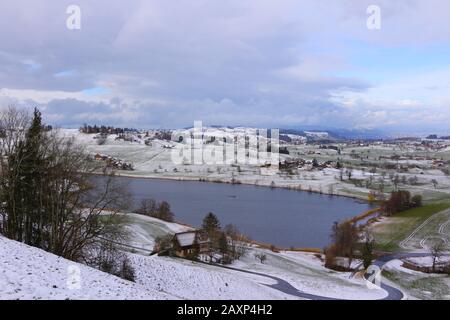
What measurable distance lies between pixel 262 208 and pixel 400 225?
19.0m

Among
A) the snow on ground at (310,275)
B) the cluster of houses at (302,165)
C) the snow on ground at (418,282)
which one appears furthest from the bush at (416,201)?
the cluster of houses at (302,165)

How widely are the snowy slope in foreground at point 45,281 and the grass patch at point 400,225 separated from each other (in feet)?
118

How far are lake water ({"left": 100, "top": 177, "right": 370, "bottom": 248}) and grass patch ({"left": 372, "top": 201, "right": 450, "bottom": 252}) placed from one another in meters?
5.61

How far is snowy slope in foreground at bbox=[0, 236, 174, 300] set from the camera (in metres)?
7.13

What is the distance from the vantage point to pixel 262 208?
2344 inches

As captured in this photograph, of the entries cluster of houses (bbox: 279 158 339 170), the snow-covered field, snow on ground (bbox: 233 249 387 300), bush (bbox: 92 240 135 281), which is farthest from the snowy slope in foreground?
cluster of houses (bbox: 279 158 339 170)

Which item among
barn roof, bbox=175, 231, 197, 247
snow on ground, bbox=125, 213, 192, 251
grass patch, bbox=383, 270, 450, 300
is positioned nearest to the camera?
grass patch, bbox=383, 270, 450, 300

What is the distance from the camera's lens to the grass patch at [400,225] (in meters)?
42.1

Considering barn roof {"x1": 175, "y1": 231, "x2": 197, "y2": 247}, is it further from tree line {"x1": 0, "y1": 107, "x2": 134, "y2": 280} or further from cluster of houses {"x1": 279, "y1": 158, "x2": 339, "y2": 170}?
cluster of houses {"x1": 279, "y1": 158, "x2": 339, "y2": 170}

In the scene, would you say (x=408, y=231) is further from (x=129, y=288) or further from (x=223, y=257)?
(x=129, y=288)

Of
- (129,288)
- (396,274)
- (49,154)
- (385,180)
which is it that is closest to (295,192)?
(385,180)

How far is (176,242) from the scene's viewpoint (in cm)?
3030

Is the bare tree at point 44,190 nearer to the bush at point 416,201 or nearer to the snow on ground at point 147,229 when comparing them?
the snow on ground at point 147,229
